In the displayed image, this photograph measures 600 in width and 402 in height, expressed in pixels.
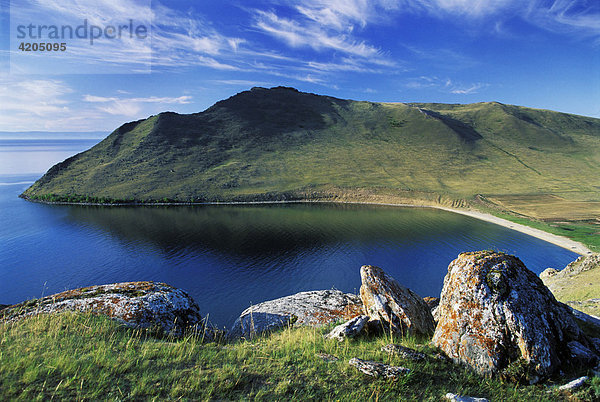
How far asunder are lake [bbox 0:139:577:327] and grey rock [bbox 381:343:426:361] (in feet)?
77.0

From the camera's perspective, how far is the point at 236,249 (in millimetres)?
52656

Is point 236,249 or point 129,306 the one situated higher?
point 129,306

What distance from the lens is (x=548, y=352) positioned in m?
6.96

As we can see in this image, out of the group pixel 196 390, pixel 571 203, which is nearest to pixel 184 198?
pixel 196 390

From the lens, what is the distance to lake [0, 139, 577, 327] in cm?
3828

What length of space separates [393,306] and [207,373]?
5.86 m

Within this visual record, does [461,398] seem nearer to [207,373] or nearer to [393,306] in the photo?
→ [393,306]

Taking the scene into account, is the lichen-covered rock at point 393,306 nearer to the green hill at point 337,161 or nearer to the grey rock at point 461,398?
the grey rock at point 461,398

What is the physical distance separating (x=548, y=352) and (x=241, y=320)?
10029mm

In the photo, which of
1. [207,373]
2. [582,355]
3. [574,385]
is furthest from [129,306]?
[582,355]

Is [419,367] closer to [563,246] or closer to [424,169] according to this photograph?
[563,246]

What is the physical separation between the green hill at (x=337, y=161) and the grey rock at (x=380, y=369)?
9223cm

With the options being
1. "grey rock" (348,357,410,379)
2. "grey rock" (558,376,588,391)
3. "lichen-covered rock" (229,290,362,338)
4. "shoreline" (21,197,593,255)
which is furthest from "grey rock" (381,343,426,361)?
"shoreline" (21,197,593,255)

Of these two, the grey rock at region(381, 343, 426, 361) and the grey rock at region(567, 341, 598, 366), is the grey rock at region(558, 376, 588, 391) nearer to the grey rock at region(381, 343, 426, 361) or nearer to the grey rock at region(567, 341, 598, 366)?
the grey rock at region(567, 341, 598, 366)
